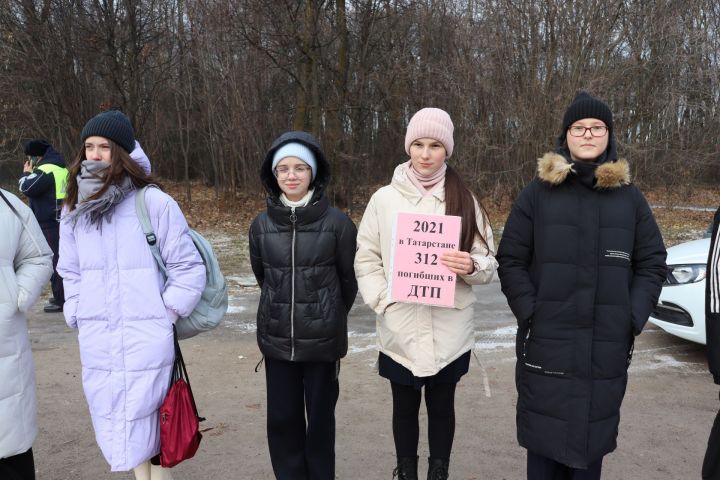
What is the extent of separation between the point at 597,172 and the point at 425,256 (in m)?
0.92

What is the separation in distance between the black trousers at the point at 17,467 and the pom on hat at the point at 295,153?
198 centimetres

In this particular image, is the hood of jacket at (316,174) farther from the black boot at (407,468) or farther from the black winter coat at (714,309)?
the black winter coat at (714,309)

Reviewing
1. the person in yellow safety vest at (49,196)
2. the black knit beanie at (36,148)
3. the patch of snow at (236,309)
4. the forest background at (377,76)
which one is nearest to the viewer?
the person in yellow safety vest at (49,196)

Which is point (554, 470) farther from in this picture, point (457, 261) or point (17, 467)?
point (17, 467)

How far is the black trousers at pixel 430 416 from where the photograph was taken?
10.4 feet

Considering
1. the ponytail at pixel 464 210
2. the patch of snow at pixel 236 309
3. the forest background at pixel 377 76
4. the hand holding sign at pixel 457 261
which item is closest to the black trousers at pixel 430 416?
the hand holding sign at pixel 457 261

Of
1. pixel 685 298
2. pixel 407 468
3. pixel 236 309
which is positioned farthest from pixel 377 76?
pixel 407 468

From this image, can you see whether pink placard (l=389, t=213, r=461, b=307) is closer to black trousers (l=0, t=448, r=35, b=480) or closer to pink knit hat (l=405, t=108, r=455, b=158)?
pink knit hat (l=405, t=108, r=455, b=158)

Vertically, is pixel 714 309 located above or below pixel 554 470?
above

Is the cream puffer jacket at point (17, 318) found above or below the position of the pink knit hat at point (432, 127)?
below

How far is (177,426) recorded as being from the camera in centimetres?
282

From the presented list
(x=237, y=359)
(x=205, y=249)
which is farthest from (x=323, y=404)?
(x=237, y=359)

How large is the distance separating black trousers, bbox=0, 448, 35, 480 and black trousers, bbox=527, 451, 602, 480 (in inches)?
102

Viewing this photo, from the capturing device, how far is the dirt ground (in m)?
3.63
